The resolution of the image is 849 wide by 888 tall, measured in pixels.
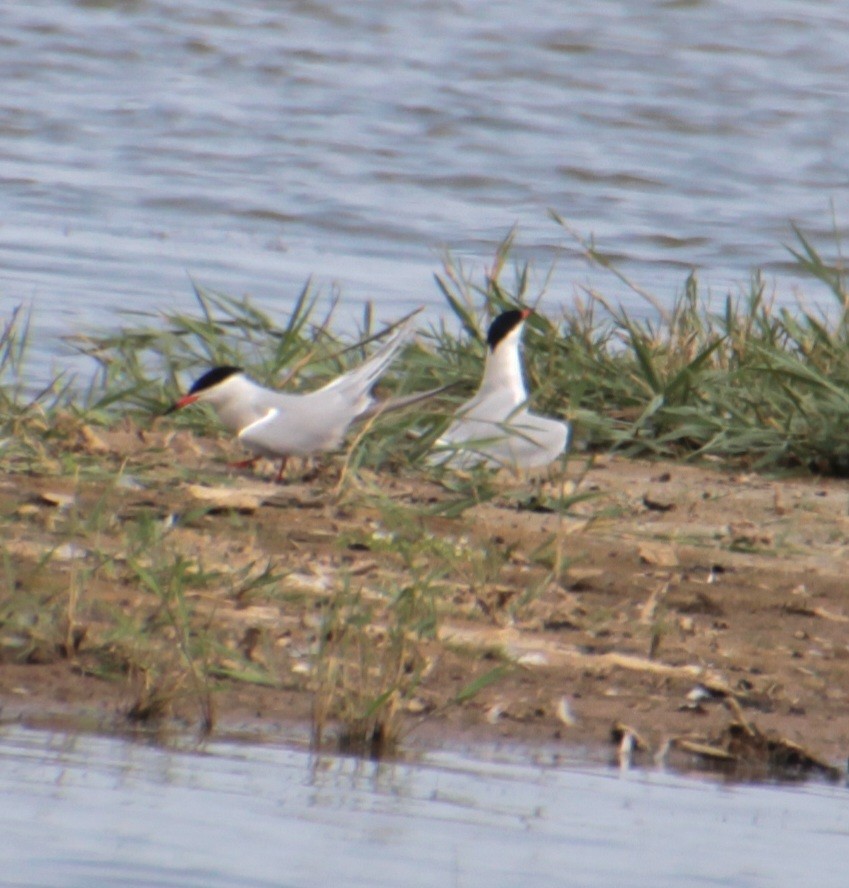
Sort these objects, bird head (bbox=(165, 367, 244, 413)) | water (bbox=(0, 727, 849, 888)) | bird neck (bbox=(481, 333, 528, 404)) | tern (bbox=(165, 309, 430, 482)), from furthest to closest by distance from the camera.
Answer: bird neck (bbox=(481, 333, 528, 404))
bird head (bbox=(165, 367, 244, 413))
tern (bbox=(165, 309, 430, 482))
water (bbox=(0, 727, 849, 888))

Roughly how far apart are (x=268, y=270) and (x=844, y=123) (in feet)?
23.7

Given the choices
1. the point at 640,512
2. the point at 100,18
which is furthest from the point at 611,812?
the point at 100,18

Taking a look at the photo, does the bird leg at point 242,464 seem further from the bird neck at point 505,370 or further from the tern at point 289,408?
the bird neck at point 505,370

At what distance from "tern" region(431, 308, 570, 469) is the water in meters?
2.02

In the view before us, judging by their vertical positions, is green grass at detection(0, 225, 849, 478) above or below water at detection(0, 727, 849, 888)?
above

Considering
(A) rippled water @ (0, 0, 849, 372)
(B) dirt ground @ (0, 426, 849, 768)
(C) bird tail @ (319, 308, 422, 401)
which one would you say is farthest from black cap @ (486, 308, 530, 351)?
(A) rippled water @ (0, 0, 849, 372)

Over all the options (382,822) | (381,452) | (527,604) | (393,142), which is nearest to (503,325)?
(381,452)

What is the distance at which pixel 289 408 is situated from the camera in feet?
19.0

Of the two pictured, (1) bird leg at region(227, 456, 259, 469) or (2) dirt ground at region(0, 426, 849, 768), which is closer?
(2) dirt ground at region(0, 426, 849, 768)

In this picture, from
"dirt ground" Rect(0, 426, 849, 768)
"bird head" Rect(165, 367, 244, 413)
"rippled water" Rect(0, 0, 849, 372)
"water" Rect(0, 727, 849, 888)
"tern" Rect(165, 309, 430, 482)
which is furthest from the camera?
"rippled water" Rect(0, 0, 849, 372)

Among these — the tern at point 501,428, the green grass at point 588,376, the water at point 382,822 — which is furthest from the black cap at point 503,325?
the water at point 382,822

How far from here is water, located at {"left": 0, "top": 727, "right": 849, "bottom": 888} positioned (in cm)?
319

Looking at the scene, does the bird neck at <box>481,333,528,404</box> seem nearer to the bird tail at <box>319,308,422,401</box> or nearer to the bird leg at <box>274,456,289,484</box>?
the bird tail at <box>319,308,422,401</box>

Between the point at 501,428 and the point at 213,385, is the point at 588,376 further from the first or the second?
the point at 213,385
